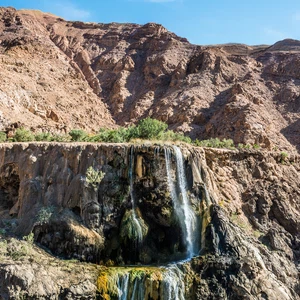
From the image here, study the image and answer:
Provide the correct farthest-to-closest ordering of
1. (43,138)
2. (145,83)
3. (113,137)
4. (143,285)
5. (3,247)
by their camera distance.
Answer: (145,83) < (43,138) < (113,137) < (3,247) < (143,285)

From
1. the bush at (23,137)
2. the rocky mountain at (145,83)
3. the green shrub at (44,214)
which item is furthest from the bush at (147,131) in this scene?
the rocky mountain at (145,83)

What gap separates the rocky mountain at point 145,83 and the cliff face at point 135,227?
34.9 ft

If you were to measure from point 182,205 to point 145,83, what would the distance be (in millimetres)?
29125

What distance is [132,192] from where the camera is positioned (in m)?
18.4

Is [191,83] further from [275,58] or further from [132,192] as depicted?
[132,192]

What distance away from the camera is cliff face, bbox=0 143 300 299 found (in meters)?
14.8

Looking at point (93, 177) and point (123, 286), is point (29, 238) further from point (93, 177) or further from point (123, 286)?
point (123, 286)

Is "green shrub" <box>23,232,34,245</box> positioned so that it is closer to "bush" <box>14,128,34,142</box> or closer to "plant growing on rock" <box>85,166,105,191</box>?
"plant growing on rock" <box>85,166,105,191</box>

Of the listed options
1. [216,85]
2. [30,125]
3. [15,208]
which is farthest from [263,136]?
[15,208]

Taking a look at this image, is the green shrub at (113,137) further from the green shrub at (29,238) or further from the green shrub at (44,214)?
the green shrub at (29,238)

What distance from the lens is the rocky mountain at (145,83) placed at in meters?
33.2

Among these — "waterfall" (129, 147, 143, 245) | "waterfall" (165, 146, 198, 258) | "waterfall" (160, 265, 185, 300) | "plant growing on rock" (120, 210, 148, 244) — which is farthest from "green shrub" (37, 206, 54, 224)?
"waterfall" (160, 265, 185, 300)

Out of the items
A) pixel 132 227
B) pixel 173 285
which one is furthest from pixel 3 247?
pixel 173 285

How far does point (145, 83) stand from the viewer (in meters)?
45.7
